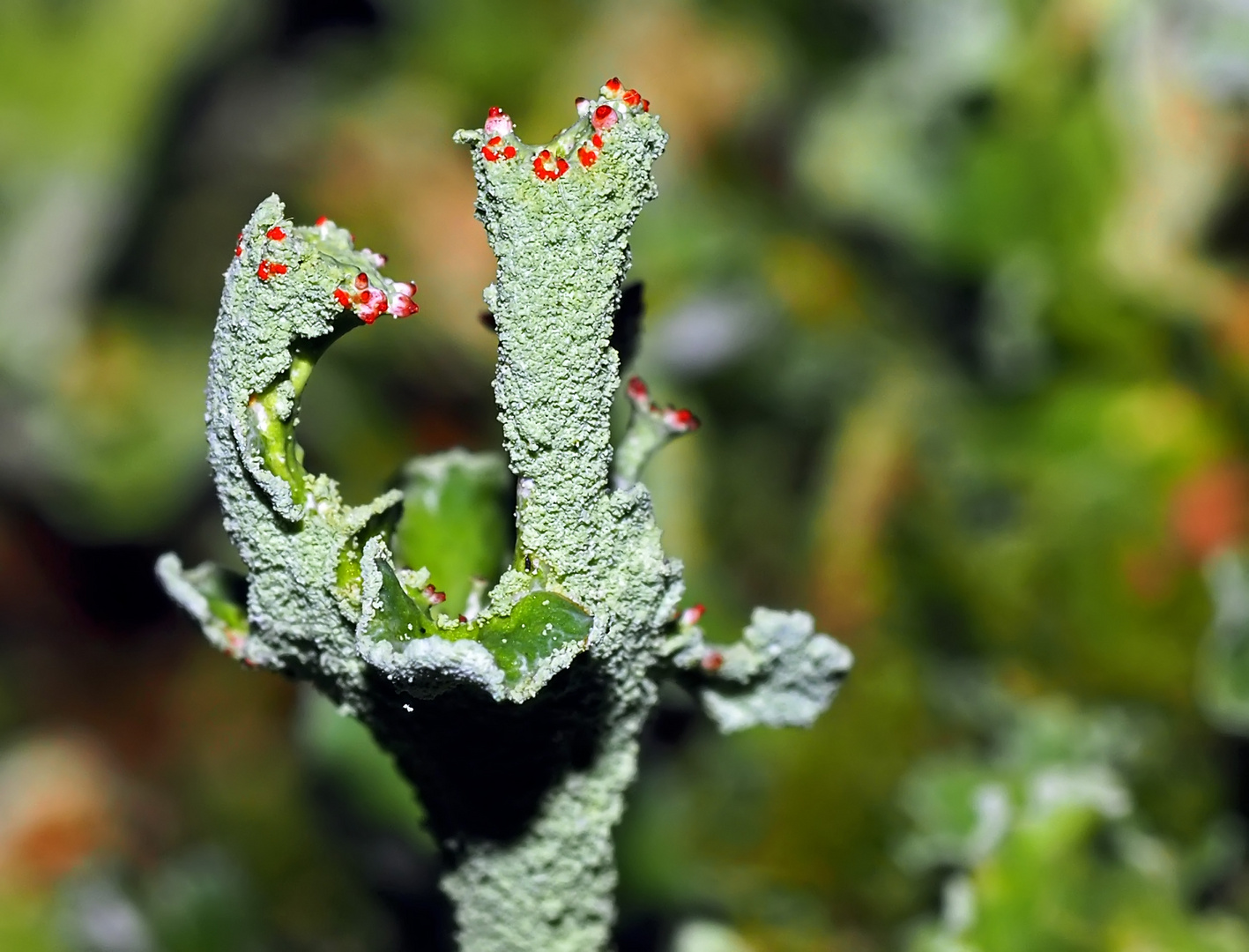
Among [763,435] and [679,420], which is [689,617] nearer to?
[679,420]

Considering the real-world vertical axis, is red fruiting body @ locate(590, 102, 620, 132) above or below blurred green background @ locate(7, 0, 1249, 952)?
below

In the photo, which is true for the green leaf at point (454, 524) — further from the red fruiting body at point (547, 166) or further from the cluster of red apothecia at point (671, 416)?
the red fruiting body at point (547, 166)

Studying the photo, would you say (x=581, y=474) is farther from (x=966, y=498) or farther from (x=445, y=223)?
(x=445, y=223)

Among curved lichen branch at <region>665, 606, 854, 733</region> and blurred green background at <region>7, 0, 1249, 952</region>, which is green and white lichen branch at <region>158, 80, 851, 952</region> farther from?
blurred green background at <region>7, 0, 1249, 952</region>

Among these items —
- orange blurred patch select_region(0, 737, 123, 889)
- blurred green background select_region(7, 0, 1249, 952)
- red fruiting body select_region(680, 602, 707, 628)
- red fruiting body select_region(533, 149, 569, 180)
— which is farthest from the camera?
orange blurred patch select_region(0, 737, 123, 889)

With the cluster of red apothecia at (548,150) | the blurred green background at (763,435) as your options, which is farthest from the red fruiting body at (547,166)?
the blurred green background at (763,435)

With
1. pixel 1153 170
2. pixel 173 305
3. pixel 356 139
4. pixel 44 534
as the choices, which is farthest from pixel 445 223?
pixel 1153 170

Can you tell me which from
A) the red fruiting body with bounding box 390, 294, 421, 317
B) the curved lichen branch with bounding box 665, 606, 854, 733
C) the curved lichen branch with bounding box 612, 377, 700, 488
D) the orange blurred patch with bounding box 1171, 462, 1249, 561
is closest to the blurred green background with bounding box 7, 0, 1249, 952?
the orange blurred patch with bounding box 1171, 462, 1249, 561

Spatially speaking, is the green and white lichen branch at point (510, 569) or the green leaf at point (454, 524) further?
the green leaf at point (454, 524)
